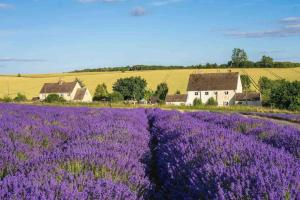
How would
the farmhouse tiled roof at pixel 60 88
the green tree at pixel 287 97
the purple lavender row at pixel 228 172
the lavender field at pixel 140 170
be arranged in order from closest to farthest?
1. the purple lavender row at pixel 228 172
2. the lavender field at pixel 140 170
3. the green tree at pixel 287 97
4. the farmhouse tiled roof at pixel 60 88

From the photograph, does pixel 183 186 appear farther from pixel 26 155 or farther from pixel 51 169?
pixel 26 155

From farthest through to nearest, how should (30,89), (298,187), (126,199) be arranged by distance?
1. (30,89)
2. (126,199)
3. (298,187)

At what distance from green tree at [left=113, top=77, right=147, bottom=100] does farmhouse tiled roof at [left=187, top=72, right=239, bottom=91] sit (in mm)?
9287

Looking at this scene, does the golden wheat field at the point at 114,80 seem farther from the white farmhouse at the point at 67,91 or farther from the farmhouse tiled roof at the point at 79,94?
the farmhouse tiled roof at the point at 79,94

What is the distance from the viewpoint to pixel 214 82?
6669 cm

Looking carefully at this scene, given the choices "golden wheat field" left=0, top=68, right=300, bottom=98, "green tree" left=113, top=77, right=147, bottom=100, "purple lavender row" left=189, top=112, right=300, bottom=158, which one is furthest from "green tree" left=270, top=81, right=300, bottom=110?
"purple lavender row" left=189, top=112, right=300, bottom=158

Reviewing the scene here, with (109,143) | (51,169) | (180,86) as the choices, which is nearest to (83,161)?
(51,169)

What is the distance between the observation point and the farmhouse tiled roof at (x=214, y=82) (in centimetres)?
6603

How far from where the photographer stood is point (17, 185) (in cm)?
315

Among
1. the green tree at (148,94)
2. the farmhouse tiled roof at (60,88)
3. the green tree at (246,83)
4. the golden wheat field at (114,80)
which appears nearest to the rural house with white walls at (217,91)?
the green tree at (148,94)

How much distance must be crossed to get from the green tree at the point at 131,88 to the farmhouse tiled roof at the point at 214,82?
30.5 feet

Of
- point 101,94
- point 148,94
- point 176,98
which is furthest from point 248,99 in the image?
point 101,94

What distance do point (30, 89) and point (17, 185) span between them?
3204 inches

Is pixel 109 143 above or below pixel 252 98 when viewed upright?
above
